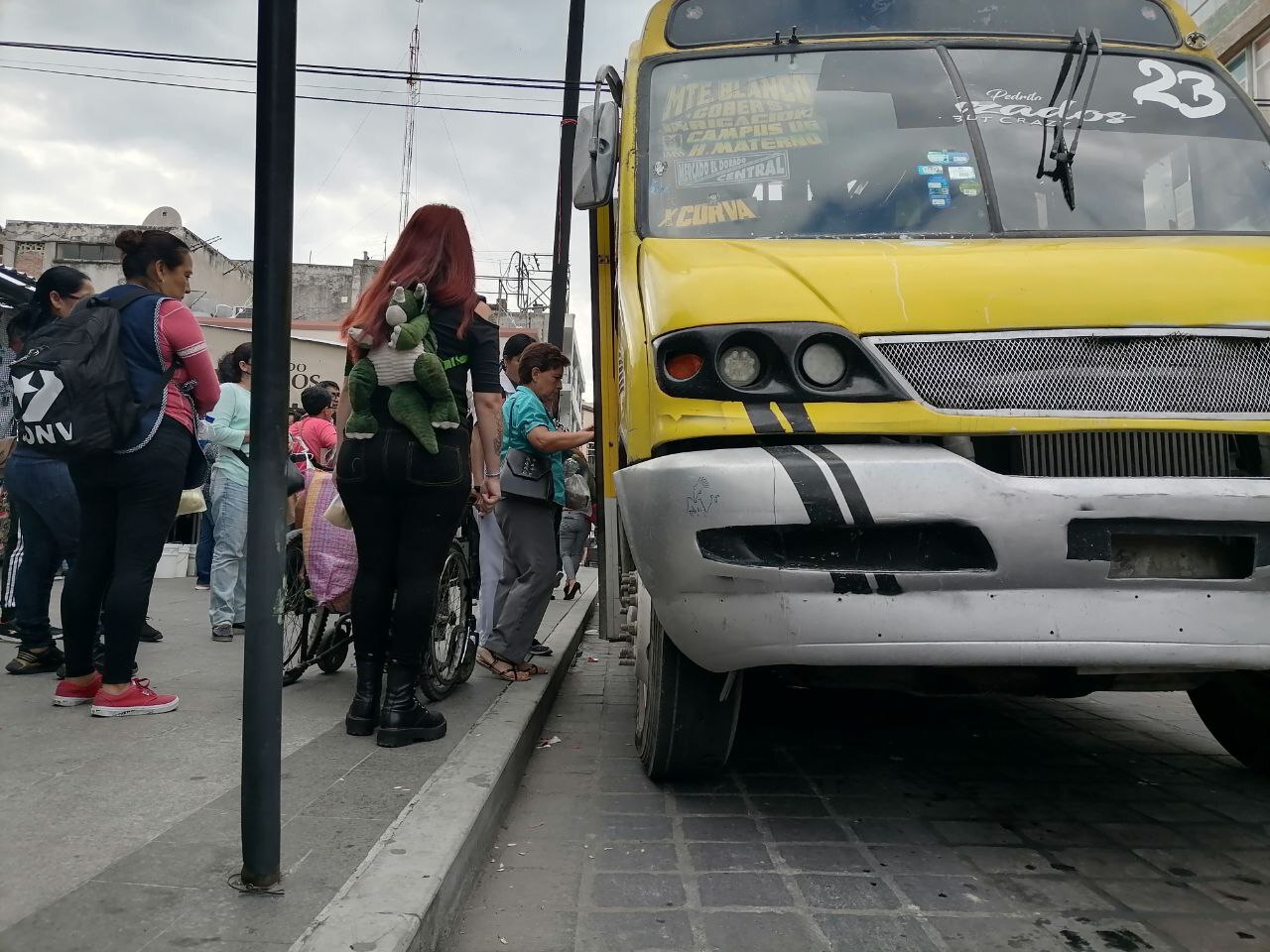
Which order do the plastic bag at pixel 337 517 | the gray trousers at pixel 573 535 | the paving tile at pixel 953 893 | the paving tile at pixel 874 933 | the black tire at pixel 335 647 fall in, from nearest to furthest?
the paving tile at pixel 874 933 < the paving tile at pixel 953 893 < the plastic bag at pixel 337 517 < the black tire at pixel 335 647 < the gray trousers at pixel 573 535

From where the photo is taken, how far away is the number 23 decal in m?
3.48

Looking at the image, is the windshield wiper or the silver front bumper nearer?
the silver front bumper

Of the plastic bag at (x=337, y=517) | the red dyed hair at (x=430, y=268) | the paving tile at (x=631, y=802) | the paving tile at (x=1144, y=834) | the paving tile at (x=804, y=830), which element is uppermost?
the red dyed hair at (x=430, y=268)

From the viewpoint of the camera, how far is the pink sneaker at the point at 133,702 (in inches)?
143

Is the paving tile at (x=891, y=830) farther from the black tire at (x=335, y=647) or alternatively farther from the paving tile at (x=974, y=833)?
the black tire at (x=335, y=647)

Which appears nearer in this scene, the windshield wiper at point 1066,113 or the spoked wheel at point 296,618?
the windshield wiper at point 1066,113

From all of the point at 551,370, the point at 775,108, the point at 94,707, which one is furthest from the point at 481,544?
the point at 775,108

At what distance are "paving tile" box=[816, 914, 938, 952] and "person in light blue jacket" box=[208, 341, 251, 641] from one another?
15.0ft

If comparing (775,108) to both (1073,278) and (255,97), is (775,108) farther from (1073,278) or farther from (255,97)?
(255,97)


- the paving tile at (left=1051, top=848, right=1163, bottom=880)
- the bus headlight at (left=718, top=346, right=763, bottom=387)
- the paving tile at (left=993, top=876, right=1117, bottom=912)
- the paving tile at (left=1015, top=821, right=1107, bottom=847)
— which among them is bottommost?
the paving tile at (left=1015, top=821, right=1107, bottom=847)

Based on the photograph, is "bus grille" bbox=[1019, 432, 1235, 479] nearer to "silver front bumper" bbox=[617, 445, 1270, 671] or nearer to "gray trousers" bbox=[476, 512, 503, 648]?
"silver front bumper" bbox=[617, 445, 1270, 671]

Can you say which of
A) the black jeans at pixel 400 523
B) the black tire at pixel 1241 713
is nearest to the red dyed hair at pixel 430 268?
the black jeans at pixel 400 523

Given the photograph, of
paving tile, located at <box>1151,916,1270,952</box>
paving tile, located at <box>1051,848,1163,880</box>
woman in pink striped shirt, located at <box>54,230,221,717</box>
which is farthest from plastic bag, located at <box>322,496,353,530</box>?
paving tile, located at <box>1151,916,1270,952</box>

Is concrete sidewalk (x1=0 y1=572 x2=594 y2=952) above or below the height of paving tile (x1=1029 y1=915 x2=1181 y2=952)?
above
